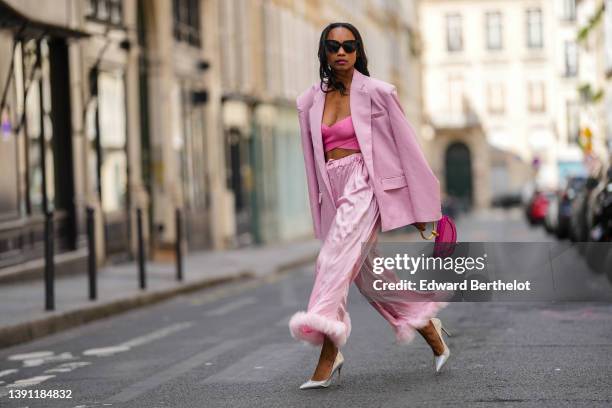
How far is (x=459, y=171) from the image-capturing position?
7844cm

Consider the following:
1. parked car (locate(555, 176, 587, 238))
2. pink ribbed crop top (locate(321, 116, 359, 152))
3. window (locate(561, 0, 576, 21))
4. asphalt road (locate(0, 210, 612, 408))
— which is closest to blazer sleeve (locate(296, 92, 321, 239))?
pink ribbed crop top (locate(321, 116, 359, 152))

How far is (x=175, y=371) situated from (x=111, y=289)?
720cm

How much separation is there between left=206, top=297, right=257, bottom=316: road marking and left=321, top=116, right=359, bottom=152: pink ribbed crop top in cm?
631

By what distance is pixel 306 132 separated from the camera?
23.5ft

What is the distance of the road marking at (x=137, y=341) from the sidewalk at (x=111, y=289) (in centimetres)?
98

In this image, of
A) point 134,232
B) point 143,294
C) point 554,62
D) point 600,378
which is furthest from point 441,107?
point 600,378

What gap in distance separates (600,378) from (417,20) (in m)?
67.0

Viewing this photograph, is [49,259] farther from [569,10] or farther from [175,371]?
[569,10]

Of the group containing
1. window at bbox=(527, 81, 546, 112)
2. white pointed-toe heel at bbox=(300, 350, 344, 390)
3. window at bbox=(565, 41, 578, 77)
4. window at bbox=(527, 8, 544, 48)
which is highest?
window at bbox=(527, 8, 544, 48)

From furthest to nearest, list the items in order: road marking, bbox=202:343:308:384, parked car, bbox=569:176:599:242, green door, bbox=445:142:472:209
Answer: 1. green door, bbox=445:142:472:209
2. parked car, bbox=569:176:599:242
3. road marking, bbox=202:343:308:384

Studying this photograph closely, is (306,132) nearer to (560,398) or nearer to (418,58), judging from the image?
(560,398)

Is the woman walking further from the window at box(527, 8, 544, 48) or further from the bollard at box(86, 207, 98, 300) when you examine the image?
the window at box(527, 8, 544, 48)

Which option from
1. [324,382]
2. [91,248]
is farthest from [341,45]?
[91,248]

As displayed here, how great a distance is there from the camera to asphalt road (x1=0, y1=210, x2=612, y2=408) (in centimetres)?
682
